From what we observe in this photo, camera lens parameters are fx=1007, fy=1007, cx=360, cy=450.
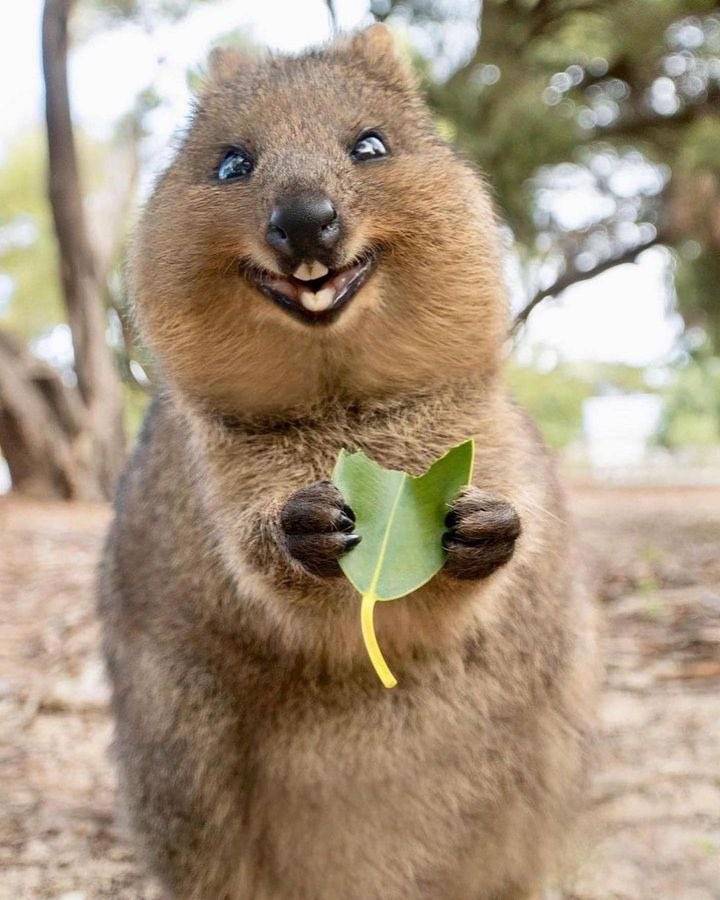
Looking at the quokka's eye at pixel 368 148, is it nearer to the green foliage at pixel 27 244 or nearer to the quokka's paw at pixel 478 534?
the quokka's paw at pixel 478 534

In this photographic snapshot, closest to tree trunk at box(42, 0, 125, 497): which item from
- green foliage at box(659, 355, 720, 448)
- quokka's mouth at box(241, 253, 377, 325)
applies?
quokka's mouth at box(241, 253, 377, 325)

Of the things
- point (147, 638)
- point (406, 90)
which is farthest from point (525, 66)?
point (147, 638)

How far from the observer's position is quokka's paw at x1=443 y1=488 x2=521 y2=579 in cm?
221

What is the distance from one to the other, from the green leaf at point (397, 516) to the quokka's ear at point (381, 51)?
5.04 feet

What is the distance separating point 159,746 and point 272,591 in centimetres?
68

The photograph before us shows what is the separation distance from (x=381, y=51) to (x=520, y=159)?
19.6 ft

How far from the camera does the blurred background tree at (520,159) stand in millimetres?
8922

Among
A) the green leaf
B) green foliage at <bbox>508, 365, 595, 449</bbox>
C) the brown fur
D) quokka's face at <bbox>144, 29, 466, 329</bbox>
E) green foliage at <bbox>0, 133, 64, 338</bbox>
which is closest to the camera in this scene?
the green leaf

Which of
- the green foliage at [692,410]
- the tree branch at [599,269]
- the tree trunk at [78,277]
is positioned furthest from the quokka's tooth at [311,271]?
the green foliage at [692,410]

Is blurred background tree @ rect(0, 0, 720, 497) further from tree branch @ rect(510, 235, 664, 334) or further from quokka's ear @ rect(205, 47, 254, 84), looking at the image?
quokka's ear @ rect(205, 47, 254, 84)

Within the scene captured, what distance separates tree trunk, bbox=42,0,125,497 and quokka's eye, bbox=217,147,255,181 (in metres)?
7.36

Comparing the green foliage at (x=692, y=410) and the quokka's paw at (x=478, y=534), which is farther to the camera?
the green foliage at (x=692, y=410)

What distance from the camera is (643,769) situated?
3.71 m

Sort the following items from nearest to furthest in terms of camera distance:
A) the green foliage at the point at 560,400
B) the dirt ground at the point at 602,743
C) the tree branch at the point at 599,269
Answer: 1. the dirt ground at the point at 602,743
2. the tree branch at the point at 599,269
3. the green foliage at the point at 560,400
